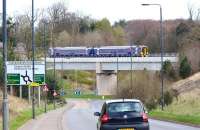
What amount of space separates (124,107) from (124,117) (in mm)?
436

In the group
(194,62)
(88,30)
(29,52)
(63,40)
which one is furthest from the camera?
(88,30)

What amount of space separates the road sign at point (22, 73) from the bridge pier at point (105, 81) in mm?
61910

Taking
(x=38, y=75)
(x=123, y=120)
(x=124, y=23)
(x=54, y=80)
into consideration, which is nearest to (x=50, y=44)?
(x=54, y=80)

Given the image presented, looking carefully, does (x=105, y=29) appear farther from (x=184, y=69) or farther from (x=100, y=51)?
(x=184, y=69)

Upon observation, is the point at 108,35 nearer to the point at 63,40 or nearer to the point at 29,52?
the point at 63,40

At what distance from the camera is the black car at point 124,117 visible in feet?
79.5

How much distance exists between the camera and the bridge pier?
119625 millimetres

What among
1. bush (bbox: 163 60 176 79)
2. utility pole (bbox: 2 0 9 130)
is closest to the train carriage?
bush (bbox: 163 60 176 79)

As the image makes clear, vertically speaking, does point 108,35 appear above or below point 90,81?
above

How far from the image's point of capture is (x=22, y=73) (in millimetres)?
53844

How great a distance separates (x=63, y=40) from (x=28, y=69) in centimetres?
10560

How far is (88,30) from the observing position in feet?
586

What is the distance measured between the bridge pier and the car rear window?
301 ft

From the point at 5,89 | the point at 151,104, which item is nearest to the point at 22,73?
the point at 151,104
